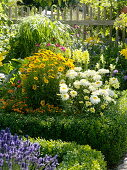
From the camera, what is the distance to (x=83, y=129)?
495cm

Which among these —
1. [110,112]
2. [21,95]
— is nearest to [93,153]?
[110,112]

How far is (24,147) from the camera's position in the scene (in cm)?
347

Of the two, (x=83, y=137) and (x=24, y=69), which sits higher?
(x=24, y=69)

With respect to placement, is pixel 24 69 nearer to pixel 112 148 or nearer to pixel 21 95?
pixel 21 95

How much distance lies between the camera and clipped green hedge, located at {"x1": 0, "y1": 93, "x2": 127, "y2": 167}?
4.91m

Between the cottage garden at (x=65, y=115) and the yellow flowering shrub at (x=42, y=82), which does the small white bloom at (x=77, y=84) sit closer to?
the cottage garden at (x=65, y=115)

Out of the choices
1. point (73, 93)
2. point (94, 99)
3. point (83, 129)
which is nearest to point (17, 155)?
point (83, 129)

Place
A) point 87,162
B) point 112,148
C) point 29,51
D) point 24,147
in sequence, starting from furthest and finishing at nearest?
point 29,51, point 112,148, point 87,162, point 24,147

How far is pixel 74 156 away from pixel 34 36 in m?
5.23

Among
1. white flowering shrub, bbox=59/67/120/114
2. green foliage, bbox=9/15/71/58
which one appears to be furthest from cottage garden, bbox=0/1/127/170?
green foliage, bbox=9/15/71/58

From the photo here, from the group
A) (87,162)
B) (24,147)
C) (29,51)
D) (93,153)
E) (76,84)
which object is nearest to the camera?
(24,147)

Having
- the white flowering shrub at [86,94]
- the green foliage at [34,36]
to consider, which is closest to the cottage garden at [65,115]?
the white flowering shrub at [86,94]

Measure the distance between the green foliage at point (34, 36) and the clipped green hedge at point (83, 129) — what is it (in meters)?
3.57

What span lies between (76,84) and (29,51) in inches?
148
